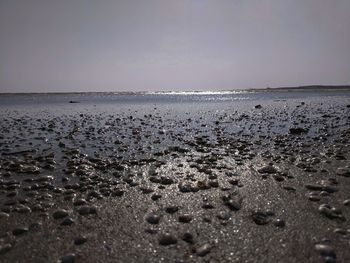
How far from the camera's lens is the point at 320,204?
5938 millimetres

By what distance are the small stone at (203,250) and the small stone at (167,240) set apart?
430 mm

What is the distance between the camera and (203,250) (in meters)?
4.34

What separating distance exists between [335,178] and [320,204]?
183 cm

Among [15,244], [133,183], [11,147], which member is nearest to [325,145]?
[133,183]

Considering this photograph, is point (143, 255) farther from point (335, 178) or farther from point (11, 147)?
point (11, 147)

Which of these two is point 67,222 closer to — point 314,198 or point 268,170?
point 314,198

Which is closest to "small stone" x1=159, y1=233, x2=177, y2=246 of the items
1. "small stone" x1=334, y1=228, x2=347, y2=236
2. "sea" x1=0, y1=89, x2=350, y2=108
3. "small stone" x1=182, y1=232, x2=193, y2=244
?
"small stone" x1=182, y1=232, x2=193, y2=244

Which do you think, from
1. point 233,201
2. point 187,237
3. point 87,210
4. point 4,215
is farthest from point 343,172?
point 4,215

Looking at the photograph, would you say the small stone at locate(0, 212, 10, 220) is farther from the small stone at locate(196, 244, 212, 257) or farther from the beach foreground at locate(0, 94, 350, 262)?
the small stone at locate(196, 244, 212, 257)

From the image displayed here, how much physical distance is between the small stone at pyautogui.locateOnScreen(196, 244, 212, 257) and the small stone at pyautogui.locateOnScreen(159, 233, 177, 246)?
1.41 feet

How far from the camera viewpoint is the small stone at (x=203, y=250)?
4274mm

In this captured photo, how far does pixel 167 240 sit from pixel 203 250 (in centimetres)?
57

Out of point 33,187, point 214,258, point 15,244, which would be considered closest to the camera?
point 214,258

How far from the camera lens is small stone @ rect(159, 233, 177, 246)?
4603 mm
